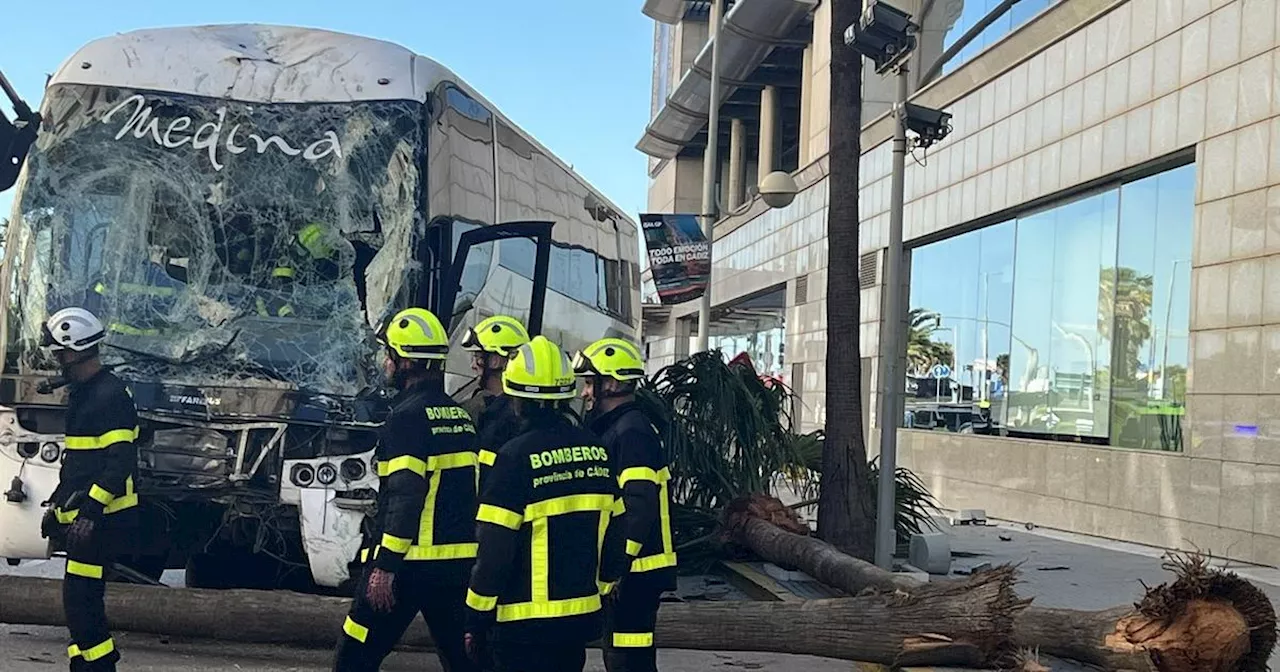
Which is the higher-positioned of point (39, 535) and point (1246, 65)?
→ point (1246, 65)

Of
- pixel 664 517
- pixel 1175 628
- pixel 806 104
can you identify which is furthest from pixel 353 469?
pixel 806 104

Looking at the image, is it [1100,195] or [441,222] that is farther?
[1100,195]

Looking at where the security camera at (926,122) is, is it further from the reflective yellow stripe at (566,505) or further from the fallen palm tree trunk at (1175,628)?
the reflective yellow stripe at (566,505)

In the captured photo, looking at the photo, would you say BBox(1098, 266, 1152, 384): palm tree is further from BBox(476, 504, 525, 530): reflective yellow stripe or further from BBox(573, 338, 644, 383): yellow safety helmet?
BBox(476, 504, 525, 530): reflective yellow stripe

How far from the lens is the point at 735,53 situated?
101 ft

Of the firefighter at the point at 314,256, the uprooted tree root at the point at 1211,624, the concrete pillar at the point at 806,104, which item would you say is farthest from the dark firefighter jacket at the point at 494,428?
the concrete pillar at the point at 806,104

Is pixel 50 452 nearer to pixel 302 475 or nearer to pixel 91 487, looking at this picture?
pixel 91 487

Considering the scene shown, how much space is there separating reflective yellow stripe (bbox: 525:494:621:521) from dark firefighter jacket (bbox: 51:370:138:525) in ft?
8.98

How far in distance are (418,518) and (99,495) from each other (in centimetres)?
188

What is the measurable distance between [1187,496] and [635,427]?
8732 millimetres

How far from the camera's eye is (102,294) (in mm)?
7484

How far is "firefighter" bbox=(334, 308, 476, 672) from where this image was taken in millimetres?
5457

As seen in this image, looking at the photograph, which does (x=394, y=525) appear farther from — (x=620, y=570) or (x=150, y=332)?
(x=150, y=332)

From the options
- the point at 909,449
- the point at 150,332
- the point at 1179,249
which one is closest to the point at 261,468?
the point at 150,332
